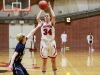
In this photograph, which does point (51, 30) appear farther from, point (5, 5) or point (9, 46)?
point (9, 46)

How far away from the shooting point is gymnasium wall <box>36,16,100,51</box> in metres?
25.2

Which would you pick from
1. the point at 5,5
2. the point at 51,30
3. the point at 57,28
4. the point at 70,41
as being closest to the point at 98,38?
the point at 70,41

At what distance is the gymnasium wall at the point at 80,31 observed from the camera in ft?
82.6

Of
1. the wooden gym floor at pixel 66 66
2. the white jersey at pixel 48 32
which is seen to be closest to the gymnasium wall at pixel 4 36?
the wooden gym floor at pixel 66 66

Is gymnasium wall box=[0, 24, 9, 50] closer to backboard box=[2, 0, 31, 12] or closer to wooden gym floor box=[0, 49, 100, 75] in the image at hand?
backboard box=[2, 0, 31, 12]

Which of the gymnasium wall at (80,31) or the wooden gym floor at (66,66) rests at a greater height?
the gymnasium wall at (80,31)

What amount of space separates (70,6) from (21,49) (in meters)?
20.5

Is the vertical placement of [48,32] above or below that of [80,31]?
above

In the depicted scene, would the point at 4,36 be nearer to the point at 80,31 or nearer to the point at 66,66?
the point at 80,31

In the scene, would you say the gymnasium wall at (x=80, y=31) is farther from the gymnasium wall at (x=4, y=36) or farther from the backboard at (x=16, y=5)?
the backboard at (x=16, y=5)

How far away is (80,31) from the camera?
2561 centimetres

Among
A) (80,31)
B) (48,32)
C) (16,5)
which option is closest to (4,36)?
(16,5)

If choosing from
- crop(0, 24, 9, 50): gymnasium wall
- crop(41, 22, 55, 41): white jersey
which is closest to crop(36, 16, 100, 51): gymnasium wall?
crop(0, 24, 9, 50): gymnasium wall

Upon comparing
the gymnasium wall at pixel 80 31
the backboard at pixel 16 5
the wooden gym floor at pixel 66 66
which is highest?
the backboard at pixel 16 5
